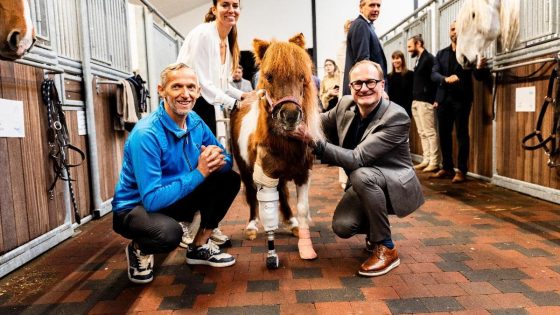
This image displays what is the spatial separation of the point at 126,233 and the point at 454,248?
192 cm

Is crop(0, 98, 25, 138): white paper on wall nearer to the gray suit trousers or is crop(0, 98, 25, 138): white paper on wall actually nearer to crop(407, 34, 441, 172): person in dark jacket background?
the gray suit trousers

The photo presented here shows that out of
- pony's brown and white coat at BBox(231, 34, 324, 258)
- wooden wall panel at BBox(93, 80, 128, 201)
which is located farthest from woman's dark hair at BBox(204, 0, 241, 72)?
wooden wall panel at BBox(93, 80, 128, 201)

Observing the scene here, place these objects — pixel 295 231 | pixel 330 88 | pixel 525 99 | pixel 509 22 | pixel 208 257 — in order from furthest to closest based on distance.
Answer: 1. pixel 330 88
2. pixel 509 22
3. pixel 525 99
4. pixel 295 231
5. pixel 208 257

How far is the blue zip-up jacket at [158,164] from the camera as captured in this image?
189cm

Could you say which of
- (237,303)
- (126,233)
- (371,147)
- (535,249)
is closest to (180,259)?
(126,233)

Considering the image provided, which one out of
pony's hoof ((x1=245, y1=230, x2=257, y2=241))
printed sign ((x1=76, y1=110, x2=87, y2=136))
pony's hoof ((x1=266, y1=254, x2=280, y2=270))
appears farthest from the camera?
printed sign ((x1=76, y1=110, x2=87, y2=136))

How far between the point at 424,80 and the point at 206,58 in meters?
3.64

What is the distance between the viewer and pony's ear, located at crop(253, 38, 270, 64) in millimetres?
2203

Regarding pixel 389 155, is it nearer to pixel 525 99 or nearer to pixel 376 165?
pixel 376 165

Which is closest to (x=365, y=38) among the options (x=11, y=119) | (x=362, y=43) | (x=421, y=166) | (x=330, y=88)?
(x=362, y=43)

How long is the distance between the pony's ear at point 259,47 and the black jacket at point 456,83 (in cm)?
303

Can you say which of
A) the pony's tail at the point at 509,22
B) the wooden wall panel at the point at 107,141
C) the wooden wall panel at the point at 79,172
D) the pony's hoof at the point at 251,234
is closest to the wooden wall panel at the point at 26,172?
the wooden wall panel at the point at 79,172

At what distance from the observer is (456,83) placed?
4418 mm

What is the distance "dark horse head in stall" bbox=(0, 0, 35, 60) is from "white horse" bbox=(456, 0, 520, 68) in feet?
12.7
